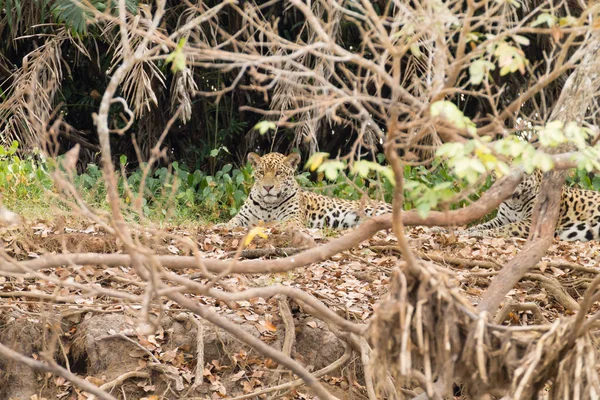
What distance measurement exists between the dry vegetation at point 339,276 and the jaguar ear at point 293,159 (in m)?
0.53

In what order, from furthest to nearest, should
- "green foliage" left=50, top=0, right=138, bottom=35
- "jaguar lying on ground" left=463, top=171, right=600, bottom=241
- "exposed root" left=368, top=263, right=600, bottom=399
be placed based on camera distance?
1. "jaguar lying on ground" left=463, top=171, right=600, bottom=241
2. "green foliage" left=50, top=0, right=138, bottom=35
3. "exposed root" left=368, top=263, right=600, bottom=399

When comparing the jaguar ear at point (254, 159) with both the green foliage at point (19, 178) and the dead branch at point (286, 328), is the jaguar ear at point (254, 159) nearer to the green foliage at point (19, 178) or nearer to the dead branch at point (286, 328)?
the green foliage at point (19, 178)

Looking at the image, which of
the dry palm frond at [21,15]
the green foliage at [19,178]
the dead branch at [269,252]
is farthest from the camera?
the dry palm frond at [21,15]

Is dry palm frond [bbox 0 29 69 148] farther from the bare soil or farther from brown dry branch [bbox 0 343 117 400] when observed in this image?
brown dry branch [bbox 0 343 117 400]

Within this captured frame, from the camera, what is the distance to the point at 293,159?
10.4 m

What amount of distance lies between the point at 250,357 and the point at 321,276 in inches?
39.8

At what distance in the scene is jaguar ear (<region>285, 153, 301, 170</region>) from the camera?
33.8ft

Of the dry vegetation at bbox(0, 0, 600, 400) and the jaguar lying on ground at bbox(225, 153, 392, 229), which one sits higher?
the dry vegetation at bbox(0, 0, 600, 400)

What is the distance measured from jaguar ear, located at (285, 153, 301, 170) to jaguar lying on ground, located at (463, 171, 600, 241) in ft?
6.94

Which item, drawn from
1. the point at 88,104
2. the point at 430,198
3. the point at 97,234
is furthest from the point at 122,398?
the point at 88,104

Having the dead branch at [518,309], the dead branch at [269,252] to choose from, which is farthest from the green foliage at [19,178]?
the dead branch at [518,309]

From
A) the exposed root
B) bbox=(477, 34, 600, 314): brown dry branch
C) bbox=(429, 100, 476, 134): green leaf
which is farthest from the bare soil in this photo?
bbox=(429, 100, 476, 134): green leaf

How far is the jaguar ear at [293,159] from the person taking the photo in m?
10.3

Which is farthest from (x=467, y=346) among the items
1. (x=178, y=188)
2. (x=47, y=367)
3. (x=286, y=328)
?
(x=178, y=188)
